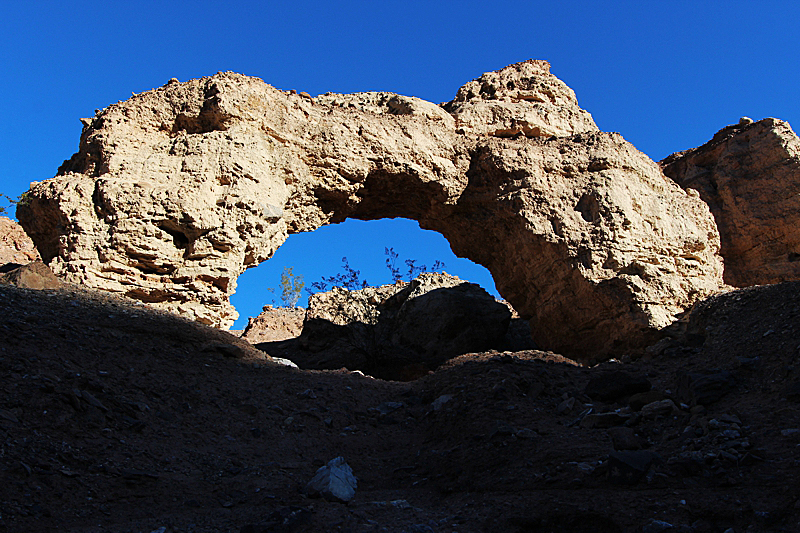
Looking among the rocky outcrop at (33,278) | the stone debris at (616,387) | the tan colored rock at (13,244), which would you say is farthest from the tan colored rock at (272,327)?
the stone debris at (616,387)

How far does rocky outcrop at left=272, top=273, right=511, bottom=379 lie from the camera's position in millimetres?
12414

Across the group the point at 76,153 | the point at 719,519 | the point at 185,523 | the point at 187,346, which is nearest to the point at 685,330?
the point at 719,519

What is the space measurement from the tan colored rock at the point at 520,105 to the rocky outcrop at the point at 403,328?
3.84m

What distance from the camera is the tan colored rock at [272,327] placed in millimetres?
17188

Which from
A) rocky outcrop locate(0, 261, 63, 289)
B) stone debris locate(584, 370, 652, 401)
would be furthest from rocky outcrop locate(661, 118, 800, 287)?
rocky outcrop locate(0, 261, 63, 289)

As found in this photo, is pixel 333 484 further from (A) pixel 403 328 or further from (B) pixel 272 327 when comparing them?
(B) pixel 272 327

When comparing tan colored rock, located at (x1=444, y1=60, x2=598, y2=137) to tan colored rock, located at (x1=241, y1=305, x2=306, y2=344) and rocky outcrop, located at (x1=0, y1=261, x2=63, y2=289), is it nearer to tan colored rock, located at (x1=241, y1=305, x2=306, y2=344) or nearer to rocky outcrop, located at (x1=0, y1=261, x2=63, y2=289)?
tan colored rock, located at (x1=241, y1=305, x2=306, y2=344)

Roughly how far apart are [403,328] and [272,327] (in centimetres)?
624

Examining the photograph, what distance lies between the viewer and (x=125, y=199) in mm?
9430

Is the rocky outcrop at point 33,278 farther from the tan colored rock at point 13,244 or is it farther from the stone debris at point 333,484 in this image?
the tan colored rock at point 13,244

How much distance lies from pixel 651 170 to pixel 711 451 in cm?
859

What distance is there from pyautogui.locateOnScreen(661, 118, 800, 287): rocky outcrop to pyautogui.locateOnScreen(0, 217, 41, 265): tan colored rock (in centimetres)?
2157

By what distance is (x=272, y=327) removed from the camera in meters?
17.9

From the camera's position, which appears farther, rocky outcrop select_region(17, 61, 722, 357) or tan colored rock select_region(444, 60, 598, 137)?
tan colored rock select_region(444, 60, 598, 137)
